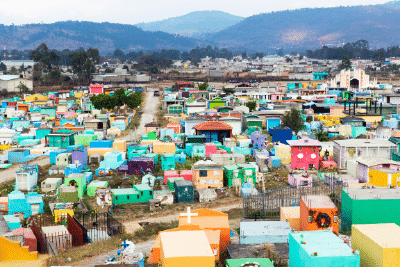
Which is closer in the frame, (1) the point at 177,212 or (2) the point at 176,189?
(1) the point at 177,212

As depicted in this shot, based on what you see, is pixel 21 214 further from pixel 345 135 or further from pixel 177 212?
pixel 345 135

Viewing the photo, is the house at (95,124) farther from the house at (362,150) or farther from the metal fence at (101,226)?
the metal fence at (101,226)

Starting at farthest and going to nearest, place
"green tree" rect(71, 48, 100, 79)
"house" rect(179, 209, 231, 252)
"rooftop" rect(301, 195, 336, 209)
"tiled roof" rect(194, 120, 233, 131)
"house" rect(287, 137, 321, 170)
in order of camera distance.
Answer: "green tree" rect(71, 48, 100, 79) → "tiled roof" rect(194, 120, 233, 131) → "house" rect(287, 137, 321, 170) → "house" rect(179, 209, 231, 252) → "rooftop" rect(301, 195, 336, 209)

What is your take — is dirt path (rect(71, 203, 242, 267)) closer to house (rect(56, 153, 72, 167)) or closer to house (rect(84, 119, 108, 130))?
house (rect(56, 153, 72, 167))

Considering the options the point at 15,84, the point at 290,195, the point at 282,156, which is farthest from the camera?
the point at 15,84

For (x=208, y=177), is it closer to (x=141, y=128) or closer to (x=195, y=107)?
(x=141, y=128)

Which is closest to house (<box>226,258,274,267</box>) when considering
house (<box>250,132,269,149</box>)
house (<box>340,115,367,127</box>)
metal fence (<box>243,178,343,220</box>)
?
metal fence (<box>243,178,343,220</box>)

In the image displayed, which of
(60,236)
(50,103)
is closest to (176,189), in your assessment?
(60,236)

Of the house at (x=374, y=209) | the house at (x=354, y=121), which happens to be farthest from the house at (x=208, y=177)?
the house at (x=354, y=121)
